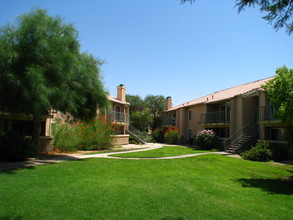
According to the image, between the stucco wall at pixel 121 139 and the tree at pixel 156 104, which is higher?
the tree at pixel 156 104

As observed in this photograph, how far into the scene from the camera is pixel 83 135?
20.9 meters

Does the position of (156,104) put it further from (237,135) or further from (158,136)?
(237,135)

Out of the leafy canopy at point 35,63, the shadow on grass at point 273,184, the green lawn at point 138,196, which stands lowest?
the shadow on grass at point 273,184

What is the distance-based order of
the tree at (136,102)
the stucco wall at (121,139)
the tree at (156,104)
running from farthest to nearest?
the tree at (136,102)
the tree at (156,104)
the stucco wall at (121,139)

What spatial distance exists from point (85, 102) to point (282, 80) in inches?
439

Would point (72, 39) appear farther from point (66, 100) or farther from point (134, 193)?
point (134, 193)

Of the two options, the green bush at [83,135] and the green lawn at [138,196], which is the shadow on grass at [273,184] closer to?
the green lawn at [138,196]

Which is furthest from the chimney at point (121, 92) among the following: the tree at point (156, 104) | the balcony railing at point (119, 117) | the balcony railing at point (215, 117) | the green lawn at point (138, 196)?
the green lawn at point (138, 196)

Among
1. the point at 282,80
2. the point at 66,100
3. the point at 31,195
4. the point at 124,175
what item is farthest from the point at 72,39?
the point at 282,80

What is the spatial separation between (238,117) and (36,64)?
59.3 feet

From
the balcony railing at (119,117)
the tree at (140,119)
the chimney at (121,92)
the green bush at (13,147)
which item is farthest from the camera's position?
the tree at (140,119)

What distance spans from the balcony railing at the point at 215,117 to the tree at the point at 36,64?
54.5 feet

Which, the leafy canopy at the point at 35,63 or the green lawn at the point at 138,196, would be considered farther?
the leafy canopy at the point at 35,63

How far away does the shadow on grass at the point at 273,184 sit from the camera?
7959 mm
